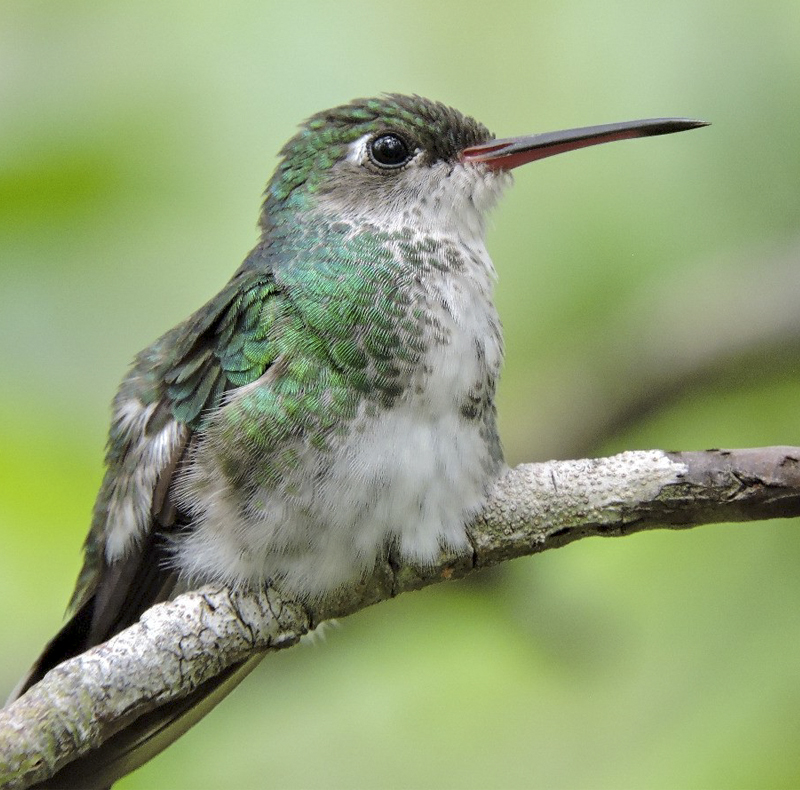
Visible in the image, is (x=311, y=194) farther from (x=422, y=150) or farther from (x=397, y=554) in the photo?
(x=397, y=554)

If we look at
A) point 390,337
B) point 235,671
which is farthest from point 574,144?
point 235,671

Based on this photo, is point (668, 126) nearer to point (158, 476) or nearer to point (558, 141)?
point (558, 141)

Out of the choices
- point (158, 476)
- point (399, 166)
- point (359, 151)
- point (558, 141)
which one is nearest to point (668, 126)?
point (558, 141)

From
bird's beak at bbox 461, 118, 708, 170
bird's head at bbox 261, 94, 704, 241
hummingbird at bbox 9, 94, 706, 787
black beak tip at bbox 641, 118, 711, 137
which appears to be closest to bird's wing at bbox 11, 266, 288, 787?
hummingbird at bbox 9, 94, 706, 787

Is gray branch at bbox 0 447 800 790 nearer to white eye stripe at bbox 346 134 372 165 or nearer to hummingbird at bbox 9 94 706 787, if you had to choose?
hummingbird at bbox 9 94 706 787

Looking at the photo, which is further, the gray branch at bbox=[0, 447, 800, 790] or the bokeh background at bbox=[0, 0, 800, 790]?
the bokeh background at bbox=[0, 0, 800, 790]
